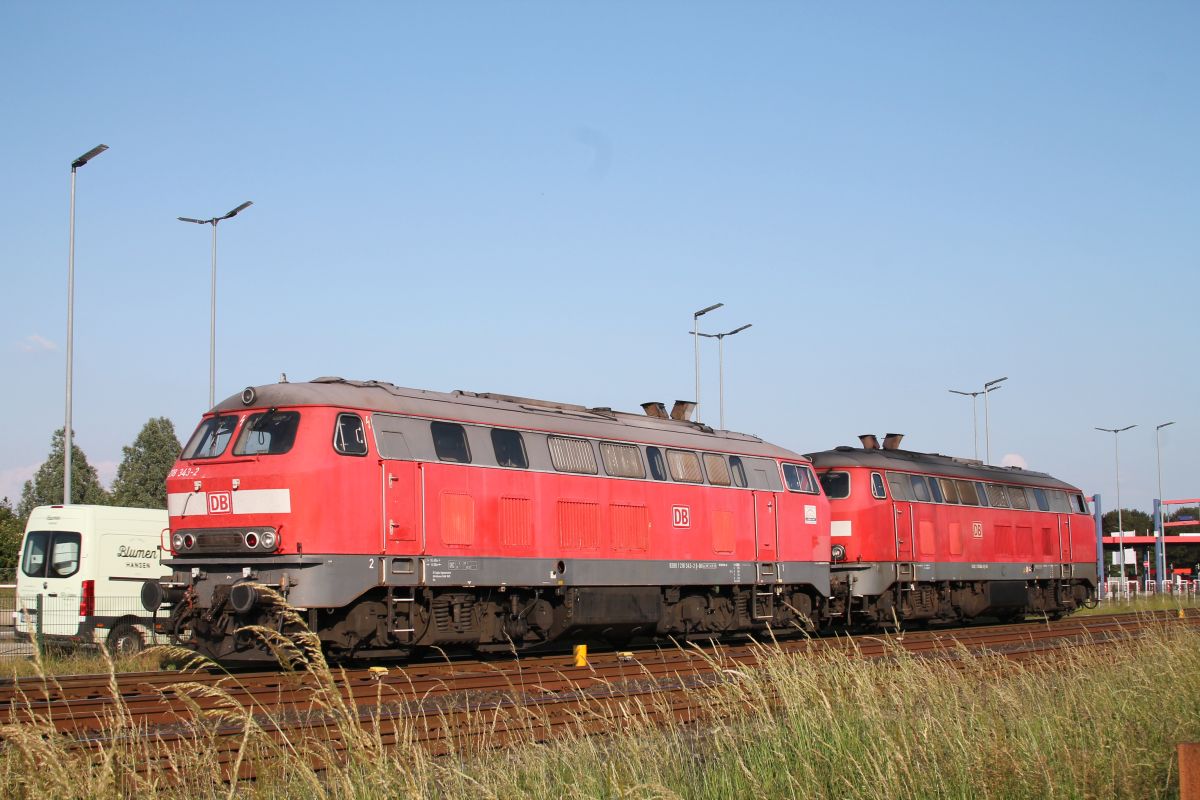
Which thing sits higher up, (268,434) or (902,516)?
(268,434)

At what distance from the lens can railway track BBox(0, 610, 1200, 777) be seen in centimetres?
942

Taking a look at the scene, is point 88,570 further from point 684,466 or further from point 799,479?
point 799,479

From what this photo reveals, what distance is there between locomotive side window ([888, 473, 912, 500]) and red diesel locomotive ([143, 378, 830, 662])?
6.21 m

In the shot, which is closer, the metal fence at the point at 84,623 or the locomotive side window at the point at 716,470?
the metal fence at the point at 84,623

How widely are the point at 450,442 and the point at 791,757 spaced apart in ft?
33.6

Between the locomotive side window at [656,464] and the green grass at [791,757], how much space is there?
1043cm

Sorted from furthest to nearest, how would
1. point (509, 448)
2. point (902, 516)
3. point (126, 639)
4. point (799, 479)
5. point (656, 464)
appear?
point (902, 516)
point (799, 479)
point (126, 639)
point (656, 464)
point (509, 448)

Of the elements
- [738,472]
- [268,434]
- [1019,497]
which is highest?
[268,434]

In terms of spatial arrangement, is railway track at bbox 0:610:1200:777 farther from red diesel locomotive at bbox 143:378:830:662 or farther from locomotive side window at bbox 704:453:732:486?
locomotive side window at bbox 704:453:732:486

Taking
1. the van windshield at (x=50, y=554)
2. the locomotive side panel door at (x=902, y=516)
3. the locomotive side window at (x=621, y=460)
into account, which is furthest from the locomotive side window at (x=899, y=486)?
the van windshield at (x=50, y=554)

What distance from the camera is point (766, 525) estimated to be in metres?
24.3

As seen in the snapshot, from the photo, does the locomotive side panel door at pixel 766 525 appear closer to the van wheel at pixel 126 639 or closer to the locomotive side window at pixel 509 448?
the locomotive side window at pixel 509 448

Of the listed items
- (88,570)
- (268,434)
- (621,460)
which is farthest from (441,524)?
(88,570)

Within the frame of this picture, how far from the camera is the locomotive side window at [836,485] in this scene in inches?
1102
